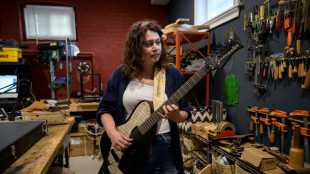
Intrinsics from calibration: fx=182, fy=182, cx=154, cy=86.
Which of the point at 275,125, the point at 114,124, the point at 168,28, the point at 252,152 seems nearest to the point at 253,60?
the point at 275,125

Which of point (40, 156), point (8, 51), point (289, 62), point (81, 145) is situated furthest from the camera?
point (81, 145)

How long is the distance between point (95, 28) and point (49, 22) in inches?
40.2

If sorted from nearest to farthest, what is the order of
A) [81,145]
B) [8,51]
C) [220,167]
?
1. [220,167]
2. [8,51]
3. [81,145]

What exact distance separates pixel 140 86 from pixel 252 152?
0.94 meters

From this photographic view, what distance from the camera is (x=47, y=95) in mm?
4062

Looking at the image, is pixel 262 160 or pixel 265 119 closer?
pixel 262 160

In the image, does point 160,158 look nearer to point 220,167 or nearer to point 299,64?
point 220,167

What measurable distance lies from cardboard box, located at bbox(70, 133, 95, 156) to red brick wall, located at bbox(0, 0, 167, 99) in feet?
4.03

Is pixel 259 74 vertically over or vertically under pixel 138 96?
over

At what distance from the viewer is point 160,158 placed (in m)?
1.19

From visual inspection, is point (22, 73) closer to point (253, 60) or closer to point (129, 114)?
point (129, 114)

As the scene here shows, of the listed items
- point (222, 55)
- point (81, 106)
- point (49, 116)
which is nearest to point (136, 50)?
point (222, 55)

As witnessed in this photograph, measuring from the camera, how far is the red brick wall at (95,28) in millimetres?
3838

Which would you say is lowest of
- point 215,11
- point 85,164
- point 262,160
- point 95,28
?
point 85,164
